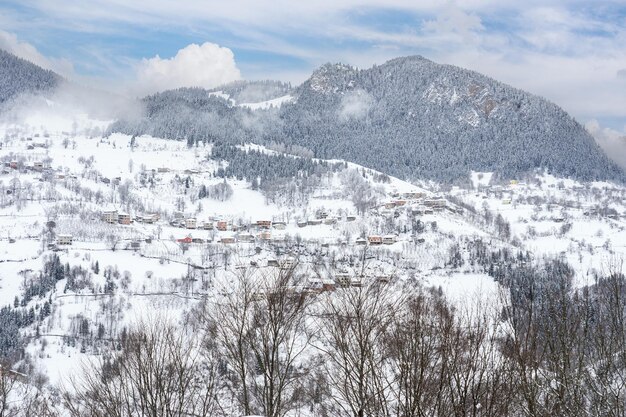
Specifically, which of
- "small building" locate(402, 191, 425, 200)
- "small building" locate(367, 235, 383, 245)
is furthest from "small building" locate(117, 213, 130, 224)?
"small building" locate(402, 191, 425, 200)

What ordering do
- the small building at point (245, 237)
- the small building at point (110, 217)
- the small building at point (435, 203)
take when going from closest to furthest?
the small building at point (245, 237)
the small building at point (110, 217)
the small building at point (435, 203)

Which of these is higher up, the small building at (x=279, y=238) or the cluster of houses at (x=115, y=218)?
the cluster of houses at (x=115, y=218)

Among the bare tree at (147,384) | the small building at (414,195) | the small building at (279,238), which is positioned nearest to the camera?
the bare tree at (147,384)

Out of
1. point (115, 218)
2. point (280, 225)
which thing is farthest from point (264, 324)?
point (280, 225)

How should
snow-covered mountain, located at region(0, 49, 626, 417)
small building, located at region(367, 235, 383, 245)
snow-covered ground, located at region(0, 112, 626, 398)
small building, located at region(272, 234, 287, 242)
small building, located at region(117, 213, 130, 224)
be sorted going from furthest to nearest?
small building, located at region(117, 213, 130, 224), small building, located at region(272, 234, 287, 242), small building, located at region(367, 235, 383, 245), snow-covered ground, located at region(0, 112, 626, 398), snow-covered mountain, located at region(0, 49, 626, 417)

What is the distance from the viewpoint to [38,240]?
369 ft

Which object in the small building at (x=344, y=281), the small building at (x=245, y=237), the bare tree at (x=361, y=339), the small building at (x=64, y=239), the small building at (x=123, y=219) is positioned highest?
the small building at (x=344, y=281)

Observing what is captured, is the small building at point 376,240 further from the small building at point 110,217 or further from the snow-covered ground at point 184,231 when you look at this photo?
the small building at point 110,217

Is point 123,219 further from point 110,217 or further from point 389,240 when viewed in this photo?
point 389,240

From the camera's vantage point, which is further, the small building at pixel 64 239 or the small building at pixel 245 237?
the small building at pixel 245 237

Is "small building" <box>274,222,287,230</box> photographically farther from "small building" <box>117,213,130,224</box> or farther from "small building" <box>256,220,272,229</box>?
"small building" <box>117,213,130,224</box>

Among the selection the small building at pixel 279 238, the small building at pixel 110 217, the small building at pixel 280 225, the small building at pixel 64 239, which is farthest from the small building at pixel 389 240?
the small building at pixel 64 239

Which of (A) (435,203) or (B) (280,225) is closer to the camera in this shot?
Result: (B) (280,225)

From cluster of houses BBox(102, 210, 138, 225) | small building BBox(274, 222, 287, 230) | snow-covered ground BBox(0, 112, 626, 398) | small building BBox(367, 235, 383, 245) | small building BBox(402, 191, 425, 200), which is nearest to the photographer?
snow-covered ground BBox(0, 112, 626, 398)
